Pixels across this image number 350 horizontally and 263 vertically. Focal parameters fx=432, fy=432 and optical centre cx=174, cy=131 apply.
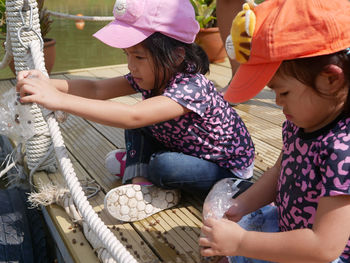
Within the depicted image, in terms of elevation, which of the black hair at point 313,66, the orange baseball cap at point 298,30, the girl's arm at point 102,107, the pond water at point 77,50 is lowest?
the pond water at point 77,50

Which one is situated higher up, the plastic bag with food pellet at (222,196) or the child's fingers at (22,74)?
the child's fingers at (22,74)

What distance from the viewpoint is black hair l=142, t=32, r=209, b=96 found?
1637 millimetres

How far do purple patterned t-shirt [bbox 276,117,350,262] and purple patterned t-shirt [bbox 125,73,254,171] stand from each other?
490 mm

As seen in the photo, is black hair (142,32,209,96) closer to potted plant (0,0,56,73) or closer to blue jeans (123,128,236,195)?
blue jeans (123,128,236,195)

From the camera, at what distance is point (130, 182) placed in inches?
74.7

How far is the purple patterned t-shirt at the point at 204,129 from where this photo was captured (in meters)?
1.67

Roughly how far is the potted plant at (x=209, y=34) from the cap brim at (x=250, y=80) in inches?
113

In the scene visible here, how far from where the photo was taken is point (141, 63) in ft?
5.46

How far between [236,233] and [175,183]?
27.9 inches

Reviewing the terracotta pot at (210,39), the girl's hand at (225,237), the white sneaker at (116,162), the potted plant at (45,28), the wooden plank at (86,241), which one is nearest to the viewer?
the girl's hand at (225,237)

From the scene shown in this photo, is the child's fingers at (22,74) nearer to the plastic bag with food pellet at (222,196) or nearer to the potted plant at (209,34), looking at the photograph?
the plastic bag with food pellet at (222,196)

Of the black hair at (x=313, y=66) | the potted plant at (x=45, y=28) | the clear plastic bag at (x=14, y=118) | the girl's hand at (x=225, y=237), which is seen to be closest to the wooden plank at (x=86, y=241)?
the clear plastic bag at (x=14, y=118)

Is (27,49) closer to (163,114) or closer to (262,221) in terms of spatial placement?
(163,114)

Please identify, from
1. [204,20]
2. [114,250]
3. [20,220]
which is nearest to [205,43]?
[204,20]
